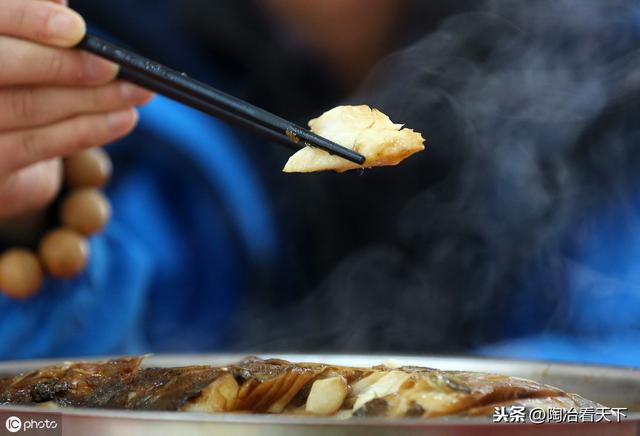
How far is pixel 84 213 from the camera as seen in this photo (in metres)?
2.18

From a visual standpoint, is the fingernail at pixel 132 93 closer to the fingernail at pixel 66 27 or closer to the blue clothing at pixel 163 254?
the fingernail at pixel 66 27

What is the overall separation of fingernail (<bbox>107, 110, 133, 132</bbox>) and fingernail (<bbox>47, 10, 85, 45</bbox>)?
→ 1.18 feet

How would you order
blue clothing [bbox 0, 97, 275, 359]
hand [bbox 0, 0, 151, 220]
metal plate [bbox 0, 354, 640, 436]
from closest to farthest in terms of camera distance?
metal plate [bbox 0, 354, 640, 436], hand [bbox 0, 0, 151, 220], blue clothing [bbox 0, 97, 275, 359]

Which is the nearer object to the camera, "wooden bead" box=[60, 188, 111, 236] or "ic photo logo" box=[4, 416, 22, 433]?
"ic photo logo" box=[4, 416, 22, 433]

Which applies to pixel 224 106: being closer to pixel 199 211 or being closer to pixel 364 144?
pixel 364 144

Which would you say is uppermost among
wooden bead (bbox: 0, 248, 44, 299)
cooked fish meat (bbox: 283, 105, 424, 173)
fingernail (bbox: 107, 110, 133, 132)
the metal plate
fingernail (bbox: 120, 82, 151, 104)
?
fingernail (bbox: 120, 82, 151, 104)

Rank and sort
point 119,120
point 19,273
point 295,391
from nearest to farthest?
1. point 295,391
2. point 119,120
3. point 19,273

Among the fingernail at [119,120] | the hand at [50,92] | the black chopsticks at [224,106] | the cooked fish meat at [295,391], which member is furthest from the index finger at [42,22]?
the cooked fish meat at [295,391]

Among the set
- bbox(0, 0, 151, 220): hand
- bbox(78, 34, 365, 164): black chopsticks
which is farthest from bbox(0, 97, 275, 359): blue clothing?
bbox(78, 34, 365, 164): black chopsticks

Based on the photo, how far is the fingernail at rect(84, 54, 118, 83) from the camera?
4.67ft

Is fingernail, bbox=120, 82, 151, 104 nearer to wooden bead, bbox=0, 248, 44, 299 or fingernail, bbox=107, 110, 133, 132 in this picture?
fingernail, bbox=107, 110, 133, 132

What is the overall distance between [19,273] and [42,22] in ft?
3.19

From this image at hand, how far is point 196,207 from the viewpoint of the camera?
105 inches

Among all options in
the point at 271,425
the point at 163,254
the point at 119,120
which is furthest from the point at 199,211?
the point at 271,425
